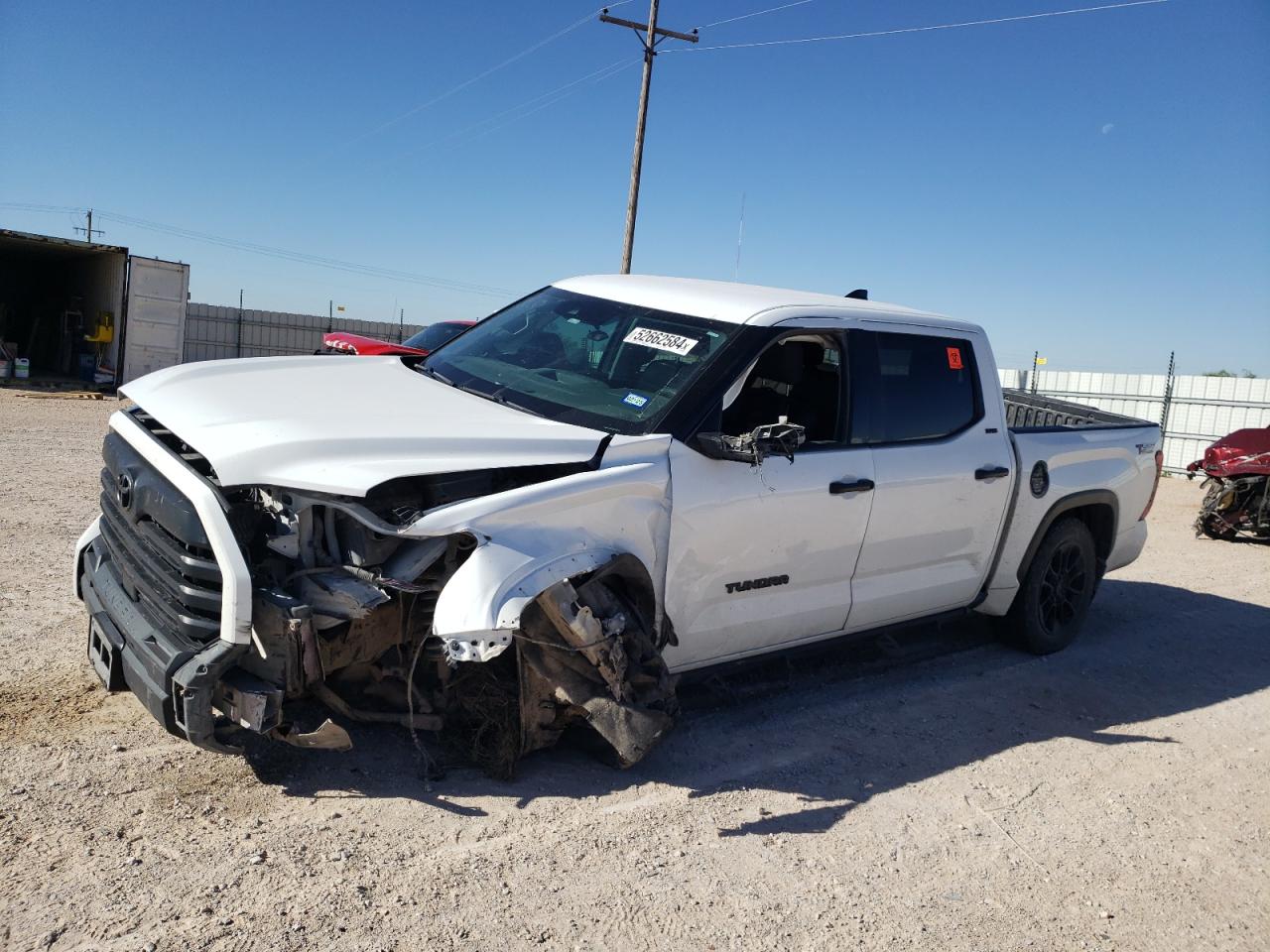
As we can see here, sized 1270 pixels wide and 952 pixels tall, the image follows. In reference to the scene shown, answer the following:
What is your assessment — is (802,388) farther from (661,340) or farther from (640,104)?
(640,104)

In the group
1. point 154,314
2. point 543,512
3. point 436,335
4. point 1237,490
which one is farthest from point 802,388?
point 154,314

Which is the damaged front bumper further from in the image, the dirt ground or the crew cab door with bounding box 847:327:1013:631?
the crew cab door with bounding box 847:327:1013:631

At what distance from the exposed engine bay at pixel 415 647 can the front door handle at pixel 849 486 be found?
1.08 m

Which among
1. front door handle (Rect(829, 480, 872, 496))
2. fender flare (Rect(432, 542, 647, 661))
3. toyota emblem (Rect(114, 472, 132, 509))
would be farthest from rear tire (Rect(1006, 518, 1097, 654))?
toyota emblem (Rect(114, 472, 132, 509))

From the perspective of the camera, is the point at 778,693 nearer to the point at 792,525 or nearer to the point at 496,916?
the point at 792,525

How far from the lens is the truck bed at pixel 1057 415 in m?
6.61

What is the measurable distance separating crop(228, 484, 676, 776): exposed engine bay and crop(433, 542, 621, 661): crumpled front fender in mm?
14

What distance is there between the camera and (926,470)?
4.80 metres

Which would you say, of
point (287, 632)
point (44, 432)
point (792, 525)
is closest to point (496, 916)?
point (287, 632)

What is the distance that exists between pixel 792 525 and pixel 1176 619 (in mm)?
4718

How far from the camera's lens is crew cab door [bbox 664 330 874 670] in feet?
12.8

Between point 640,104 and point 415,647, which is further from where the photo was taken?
point 640,104

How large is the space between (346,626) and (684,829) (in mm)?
1407

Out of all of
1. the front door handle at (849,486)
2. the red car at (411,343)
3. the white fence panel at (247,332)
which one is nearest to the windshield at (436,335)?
the red car at (411,343)
